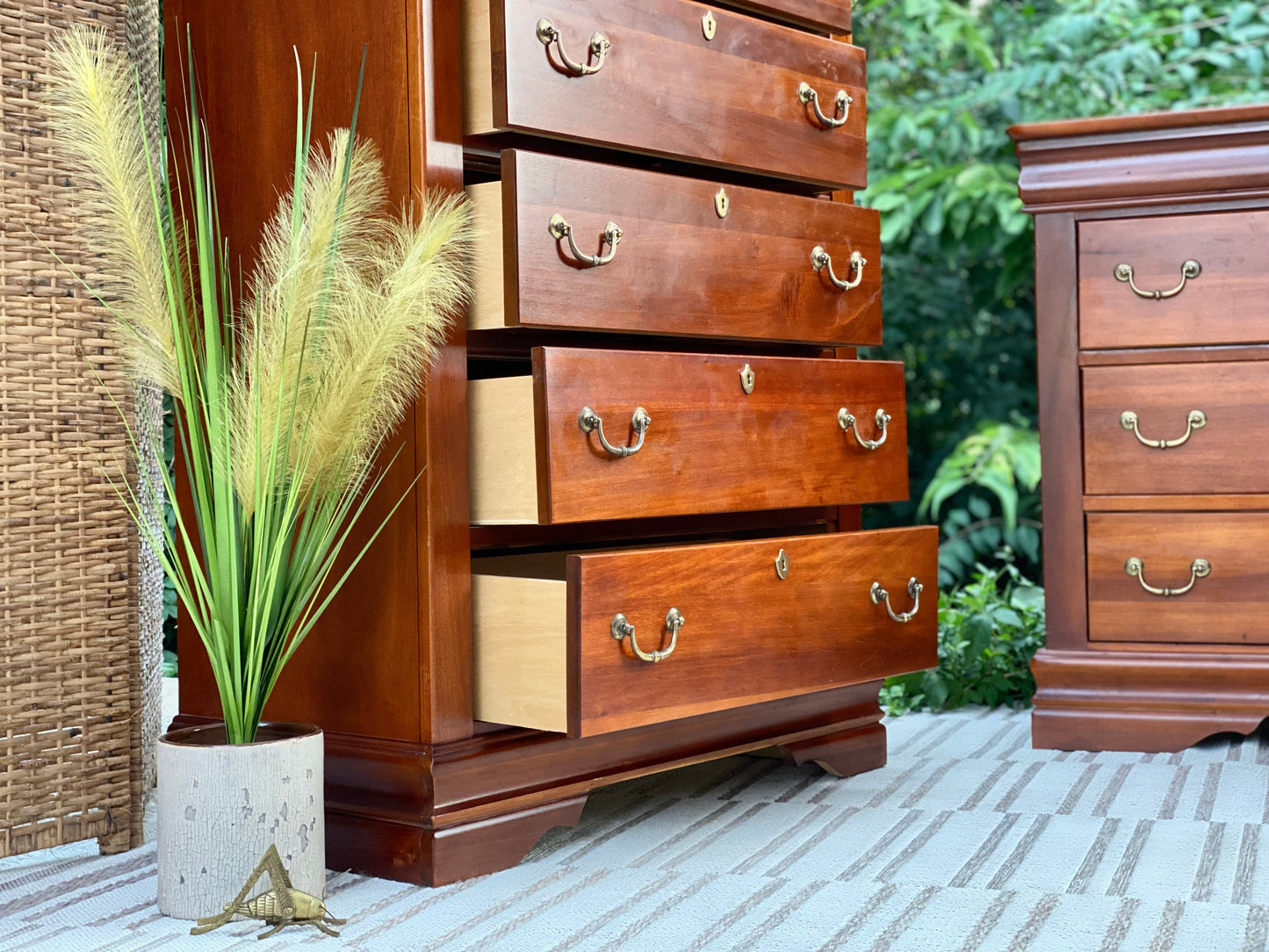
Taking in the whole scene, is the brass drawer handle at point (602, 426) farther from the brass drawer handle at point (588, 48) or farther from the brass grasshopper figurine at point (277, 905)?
the brass grasshopper figurine at point (277, 905)

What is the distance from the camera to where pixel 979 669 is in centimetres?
251

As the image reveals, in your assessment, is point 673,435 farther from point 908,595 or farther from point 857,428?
point 908,595

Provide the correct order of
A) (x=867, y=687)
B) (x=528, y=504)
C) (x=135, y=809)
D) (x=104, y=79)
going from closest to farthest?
(x=104, y=79) → (x=528, y=504) → (x=135, y=809) → (x=867, y=687)

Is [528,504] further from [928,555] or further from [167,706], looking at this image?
[167,706]

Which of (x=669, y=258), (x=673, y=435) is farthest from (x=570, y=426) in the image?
(x=669, y=258)

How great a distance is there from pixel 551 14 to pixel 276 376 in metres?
0.48

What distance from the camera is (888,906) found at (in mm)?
1334

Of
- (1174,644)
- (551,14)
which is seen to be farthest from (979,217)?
(551,14)

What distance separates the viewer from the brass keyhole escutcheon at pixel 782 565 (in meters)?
1.63

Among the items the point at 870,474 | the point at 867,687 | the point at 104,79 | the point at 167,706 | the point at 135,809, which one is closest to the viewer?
the point at 104,79

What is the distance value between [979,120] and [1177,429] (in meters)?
1.84

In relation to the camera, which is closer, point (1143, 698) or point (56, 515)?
point (56, 515)

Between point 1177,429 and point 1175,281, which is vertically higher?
point 1175,281

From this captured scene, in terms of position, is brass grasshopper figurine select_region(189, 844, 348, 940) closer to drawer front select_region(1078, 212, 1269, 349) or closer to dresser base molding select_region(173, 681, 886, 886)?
dresser base molding select_region(173, 681, 886, 886)
